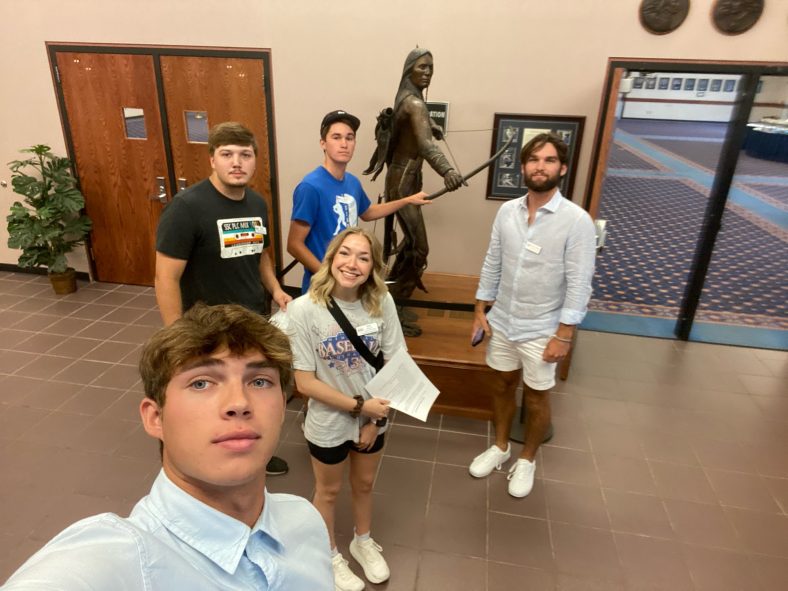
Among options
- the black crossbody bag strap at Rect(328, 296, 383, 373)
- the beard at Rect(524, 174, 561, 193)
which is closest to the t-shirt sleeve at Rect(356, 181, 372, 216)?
the beard at Rect(524, 174, 561, 193)

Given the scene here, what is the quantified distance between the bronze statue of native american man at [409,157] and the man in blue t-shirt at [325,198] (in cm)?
52

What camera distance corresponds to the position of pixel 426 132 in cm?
291

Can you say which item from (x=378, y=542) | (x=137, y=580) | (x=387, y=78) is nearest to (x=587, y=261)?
(x=378, y=542)

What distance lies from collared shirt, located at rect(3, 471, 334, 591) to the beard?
1.83m

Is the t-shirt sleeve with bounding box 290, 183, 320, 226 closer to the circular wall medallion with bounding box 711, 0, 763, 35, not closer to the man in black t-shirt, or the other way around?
the man in black t-shirt

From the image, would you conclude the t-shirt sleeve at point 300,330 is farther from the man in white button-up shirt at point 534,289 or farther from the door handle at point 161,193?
the door handle at point 161,193

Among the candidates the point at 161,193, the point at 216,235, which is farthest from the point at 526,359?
the point at 161,193

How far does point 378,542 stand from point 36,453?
203cm

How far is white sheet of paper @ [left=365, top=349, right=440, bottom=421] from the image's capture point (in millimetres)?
1862

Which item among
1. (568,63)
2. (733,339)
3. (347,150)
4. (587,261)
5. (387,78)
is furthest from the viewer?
(733,339)

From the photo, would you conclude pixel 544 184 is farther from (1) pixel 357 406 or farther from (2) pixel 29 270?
(2) pixel 29 270

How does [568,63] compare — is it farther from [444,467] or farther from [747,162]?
[747,162]

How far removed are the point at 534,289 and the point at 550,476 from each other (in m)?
1.15

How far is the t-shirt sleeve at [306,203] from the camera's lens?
2.48 metres
